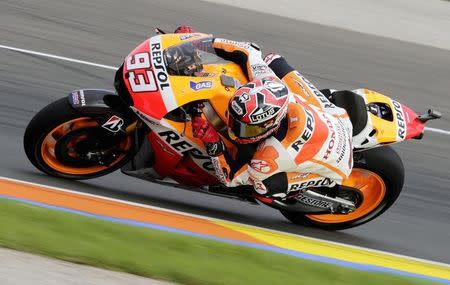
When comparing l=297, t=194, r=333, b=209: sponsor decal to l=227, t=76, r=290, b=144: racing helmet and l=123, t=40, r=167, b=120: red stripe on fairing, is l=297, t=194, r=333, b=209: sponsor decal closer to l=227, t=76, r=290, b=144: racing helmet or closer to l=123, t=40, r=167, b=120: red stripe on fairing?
l=227, t=76, r=290, b=144: racing helmet

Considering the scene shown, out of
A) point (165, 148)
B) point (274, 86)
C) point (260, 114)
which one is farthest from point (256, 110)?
point (165, 148)

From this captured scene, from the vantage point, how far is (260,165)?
648 centimetres

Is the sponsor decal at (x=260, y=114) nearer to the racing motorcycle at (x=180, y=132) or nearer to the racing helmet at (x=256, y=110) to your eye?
the racing helmet at (x=256, y=110)

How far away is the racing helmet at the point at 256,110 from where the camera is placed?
607 centimetres

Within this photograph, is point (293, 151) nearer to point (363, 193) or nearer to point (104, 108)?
point (363, 193)

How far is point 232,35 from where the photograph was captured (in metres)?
12.3

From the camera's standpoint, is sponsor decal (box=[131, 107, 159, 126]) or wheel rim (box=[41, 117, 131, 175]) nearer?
sponsor decal (box=[131, 107, 159, 126])

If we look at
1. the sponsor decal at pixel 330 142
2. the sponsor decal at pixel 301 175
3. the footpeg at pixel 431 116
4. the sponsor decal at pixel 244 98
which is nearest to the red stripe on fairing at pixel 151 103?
the sponsor decal at pixel 244 98

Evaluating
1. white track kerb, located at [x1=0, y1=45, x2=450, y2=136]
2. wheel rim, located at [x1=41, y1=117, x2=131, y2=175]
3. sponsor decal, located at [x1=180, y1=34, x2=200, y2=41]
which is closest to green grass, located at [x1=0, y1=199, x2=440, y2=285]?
wheel rim, located at [x1=41, y1=117, x2=131, y2=175]

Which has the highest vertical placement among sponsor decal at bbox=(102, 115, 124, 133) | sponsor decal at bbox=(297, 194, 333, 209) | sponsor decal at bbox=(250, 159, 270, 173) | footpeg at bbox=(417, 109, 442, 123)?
footpeg at bbox=(417, 109, 442, 123)

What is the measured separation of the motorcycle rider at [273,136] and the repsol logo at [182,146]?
214 mm

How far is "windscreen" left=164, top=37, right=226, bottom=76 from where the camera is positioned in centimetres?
655

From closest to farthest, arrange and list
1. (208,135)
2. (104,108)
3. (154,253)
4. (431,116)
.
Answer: (154,253) < (208,135) < (104,108) < (431,116)

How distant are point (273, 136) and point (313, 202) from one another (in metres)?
0.91
